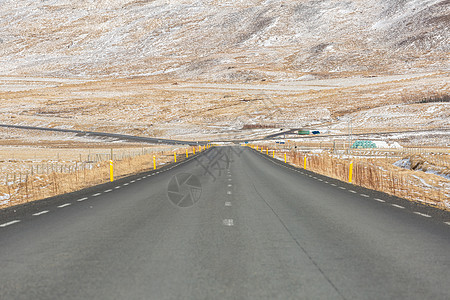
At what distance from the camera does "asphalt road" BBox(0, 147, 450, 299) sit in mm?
5191

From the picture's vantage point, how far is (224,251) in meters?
7.04

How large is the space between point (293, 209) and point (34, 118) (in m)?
122

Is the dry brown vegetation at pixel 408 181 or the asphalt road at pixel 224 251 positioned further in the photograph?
the dry brown vegetation at pixel 408 181

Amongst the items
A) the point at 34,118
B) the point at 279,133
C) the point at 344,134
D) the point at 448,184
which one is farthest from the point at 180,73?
the point at 448,184

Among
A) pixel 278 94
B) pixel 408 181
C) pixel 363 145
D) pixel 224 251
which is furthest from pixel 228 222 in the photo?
pixel 278 94

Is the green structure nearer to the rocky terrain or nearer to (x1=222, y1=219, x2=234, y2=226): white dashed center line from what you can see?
the rocky terrain

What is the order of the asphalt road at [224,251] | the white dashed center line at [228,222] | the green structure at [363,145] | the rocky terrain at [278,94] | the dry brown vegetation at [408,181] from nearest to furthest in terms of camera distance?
the asphalt road at [224,251] < the white dashed center line at [228,222] < the dry brown vegetation at [408,181] < the green structure at [363,145] < the rocky terrain at [278,94]

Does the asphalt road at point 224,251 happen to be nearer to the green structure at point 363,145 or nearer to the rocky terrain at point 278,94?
the green structure at point 363,145

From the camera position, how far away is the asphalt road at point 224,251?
5.19 meters

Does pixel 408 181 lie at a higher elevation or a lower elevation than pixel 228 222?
lower

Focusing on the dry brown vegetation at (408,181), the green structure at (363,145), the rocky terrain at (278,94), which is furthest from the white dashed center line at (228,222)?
the rocky terrain at (278,94)

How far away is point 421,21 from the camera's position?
626 feet

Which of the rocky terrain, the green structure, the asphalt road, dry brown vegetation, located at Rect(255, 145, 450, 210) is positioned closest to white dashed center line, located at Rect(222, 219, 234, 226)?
the asphalt road

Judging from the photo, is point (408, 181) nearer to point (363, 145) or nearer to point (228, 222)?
point (228, 222)
